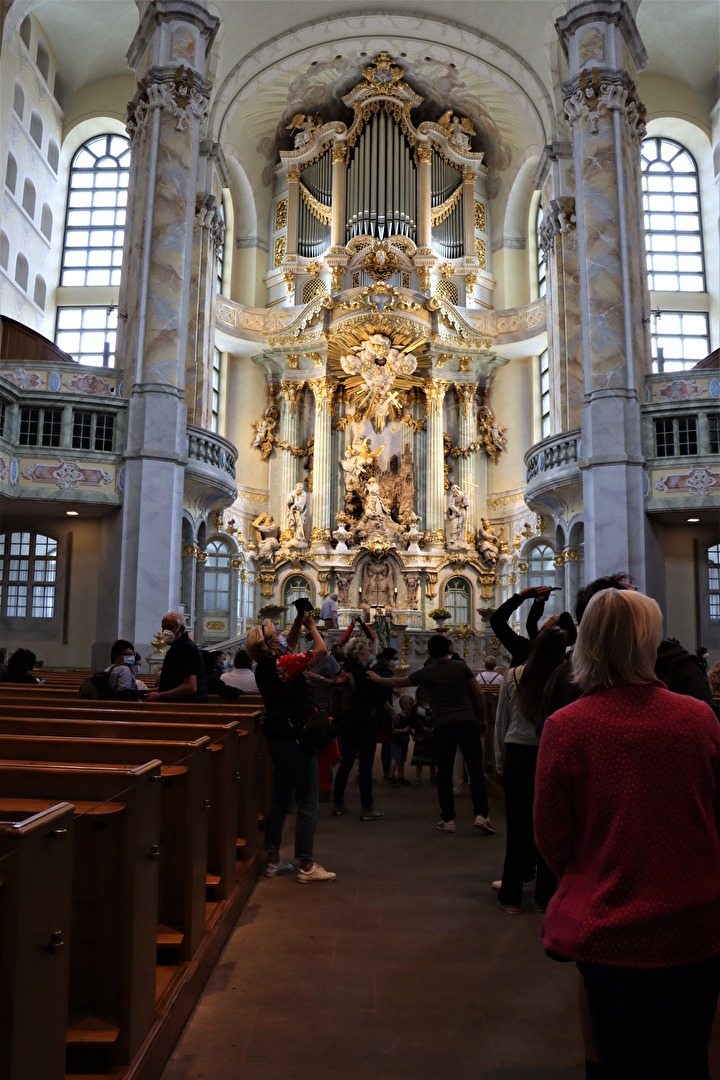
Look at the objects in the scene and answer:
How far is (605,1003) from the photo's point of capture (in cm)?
208

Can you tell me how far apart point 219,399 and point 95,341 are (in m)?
4.30

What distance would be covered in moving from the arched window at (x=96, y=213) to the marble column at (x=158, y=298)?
24.7 feet

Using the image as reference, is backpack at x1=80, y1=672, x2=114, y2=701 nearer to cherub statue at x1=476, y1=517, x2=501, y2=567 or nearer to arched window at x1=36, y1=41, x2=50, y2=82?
cherub statue at x1=476, y1=517, x2=501, y2=567

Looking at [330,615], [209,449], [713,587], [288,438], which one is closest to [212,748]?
[330,615]

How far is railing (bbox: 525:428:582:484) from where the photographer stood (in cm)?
1912

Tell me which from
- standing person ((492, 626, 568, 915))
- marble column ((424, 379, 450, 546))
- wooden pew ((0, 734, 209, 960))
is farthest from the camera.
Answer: marble column ((424, 379, 450, 546))

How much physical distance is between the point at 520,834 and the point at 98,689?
356 centimetres

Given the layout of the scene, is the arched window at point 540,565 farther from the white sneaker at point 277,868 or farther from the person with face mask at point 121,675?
the white sneaker at point 277,868

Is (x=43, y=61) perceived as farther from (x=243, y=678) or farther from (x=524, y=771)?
(x=524, y=771)

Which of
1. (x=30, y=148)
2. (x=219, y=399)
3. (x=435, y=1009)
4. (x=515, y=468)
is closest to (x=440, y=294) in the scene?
(x=515, y=468)

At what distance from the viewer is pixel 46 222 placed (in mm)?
26531

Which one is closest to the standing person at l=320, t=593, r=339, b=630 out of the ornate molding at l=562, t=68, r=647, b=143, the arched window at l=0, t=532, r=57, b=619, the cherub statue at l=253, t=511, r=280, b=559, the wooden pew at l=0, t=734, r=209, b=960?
the arched window at l=0, t=532, r=57, b=619

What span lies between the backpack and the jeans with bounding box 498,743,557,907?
10.8 feet

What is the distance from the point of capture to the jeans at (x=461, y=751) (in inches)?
286
